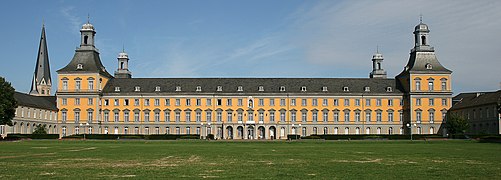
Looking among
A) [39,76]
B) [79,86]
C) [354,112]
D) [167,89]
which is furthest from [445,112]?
[39,76]

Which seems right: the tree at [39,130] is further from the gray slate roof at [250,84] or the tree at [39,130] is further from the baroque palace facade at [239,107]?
the gray slate roof at [250,84]

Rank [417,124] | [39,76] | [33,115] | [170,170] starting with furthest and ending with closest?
1. [39,76]
2. [417,124]
3. [33,115]
4. [170,170]

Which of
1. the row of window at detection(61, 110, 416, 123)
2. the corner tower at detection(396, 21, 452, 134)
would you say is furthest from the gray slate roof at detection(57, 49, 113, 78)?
the corner tower at detection(396, 21, 452, 134)

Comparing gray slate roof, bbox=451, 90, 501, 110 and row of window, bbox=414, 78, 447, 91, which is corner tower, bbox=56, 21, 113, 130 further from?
gray slate roof, bbox=451, 90, 501, 110

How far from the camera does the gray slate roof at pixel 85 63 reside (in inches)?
3637

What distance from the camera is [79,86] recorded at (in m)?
92.5

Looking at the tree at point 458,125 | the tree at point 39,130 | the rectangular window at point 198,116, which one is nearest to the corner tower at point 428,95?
the tree at point 458,125

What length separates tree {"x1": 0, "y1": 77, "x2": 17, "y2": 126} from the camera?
65562 mm

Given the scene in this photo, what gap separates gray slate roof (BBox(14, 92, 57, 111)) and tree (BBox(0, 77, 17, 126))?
44.7ft

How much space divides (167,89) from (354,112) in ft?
104

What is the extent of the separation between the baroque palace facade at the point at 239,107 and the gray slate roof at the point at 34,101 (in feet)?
6.62

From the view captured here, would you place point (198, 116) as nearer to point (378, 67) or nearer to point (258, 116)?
point (258, 116)

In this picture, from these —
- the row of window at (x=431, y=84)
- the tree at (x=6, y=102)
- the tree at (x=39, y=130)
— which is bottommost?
the tree at (x=39, y=130)

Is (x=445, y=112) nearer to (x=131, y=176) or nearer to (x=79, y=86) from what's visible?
(x=79, y=86)
